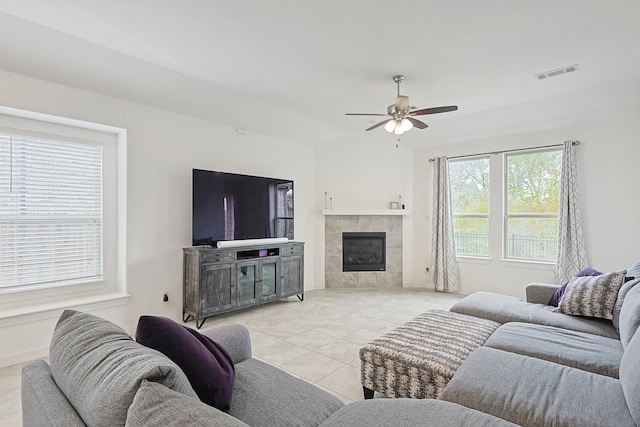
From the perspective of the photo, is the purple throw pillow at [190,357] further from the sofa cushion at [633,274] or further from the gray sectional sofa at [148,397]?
the sofa cushion at [633,274]

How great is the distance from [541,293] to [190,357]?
329 centimetres

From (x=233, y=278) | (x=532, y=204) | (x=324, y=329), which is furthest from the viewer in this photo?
(x=532, y=204)

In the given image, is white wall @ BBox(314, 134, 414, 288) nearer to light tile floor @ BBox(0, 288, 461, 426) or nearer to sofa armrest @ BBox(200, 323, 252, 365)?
light tile floor @ BBox(0, 288, 461, 426)

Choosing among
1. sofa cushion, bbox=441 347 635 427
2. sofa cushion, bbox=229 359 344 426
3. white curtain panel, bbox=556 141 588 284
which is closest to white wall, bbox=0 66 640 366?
white curtain panel, bbox=556 141 588 284

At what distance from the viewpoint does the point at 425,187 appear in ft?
20.2

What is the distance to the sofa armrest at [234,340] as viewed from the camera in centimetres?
195

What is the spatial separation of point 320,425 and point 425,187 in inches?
210

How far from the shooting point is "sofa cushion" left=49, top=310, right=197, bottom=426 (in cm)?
89

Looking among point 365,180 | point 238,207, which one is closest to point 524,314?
point 238,207

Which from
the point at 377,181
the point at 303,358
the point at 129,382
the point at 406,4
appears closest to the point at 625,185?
the point at 377,181

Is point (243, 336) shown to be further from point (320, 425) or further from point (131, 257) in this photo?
point (131, 257)

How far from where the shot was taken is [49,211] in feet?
11.4

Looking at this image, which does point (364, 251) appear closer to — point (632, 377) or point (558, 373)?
point (558, 373)

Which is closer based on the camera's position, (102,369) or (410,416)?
(102,369)
